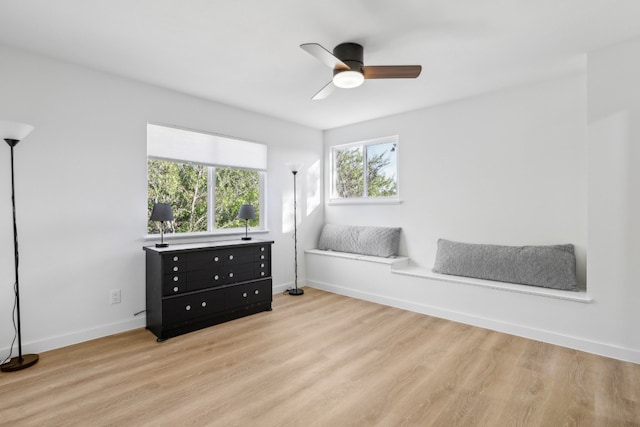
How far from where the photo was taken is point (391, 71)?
245 centimetres

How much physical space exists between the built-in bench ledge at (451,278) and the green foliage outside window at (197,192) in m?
1.38

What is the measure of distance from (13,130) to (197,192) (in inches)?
68.2

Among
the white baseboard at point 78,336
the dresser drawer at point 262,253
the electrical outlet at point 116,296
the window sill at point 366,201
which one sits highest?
the window sill at point 366,201

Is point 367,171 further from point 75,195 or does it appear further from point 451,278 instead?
point 75,195

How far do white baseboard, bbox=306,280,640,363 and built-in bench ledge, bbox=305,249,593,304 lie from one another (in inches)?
13.3

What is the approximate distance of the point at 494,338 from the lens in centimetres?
297

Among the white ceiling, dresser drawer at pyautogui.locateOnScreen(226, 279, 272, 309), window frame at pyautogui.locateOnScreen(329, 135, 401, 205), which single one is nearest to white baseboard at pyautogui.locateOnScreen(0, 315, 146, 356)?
dresser drawer at pyautogui.locateOnScreen(226, 279, 272, 309)

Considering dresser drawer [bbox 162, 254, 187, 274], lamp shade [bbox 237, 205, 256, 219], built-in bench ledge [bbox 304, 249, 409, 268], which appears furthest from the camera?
built-in bench ledge [bbox 304, 249, 409, 268]

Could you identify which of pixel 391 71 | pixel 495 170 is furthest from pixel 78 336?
pixel 495 170

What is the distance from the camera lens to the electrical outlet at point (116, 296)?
9.99 feet

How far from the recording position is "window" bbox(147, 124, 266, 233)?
3432mm

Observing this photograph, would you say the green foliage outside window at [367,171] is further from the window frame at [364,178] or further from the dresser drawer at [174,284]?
the dresser drawer at [174,284]

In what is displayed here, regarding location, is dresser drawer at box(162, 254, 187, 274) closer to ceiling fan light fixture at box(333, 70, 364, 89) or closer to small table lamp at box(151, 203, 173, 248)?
small table lamp at box(151, 203, 173, 248)

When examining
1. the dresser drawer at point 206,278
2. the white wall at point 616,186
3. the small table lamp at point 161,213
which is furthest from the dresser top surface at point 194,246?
the white wall at point 616,186
